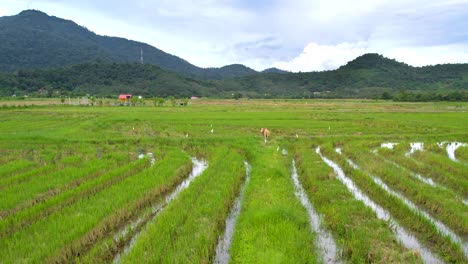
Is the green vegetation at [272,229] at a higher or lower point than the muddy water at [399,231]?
higher

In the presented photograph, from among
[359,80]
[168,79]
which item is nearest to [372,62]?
[359,80]

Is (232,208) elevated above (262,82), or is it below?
below

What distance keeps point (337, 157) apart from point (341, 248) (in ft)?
30.0

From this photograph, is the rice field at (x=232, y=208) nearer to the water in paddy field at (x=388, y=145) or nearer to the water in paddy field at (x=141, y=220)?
the water in paddy field at (x=141, y=220)

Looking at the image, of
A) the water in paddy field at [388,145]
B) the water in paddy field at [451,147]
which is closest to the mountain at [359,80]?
the water in paddy field at [451,147]

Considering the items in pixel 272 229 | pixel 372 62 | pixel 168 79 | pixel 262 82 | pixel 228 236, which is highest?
pixel 372 62

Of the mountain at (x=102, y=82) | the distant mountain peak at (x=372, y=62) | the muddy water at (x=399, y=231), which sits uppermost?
the distant mountain peak at (x=372, y=62)

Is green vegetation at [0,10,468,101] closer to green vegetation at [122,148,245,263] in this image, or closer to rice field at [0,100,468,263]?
rice field at [0,100,468,263]

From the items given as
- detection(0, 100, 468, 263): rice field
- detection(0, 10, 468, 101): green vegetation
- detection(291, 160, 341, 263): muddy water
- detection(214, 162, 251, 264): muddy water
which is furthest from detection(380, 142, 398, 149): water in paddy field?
detection(0, 10, 468, 101): green vegetation

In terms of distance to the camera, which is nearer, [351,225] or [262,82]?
[351,225]

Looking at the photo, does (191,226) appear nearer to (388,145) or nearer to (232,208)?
(232,208)

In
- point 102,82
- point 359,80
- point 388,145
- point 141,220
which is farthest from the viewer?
point 359,80

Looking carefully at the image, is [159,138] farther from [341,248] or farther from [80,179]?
Result: [341,248]

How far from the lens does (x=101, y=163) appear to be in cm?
1300
